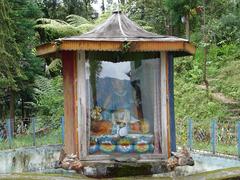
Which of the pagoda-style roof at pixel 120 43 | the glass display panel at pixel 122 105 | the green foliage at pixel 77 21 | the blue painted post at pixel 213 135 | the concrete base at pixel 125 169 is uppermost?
the green foliage at pixel 77 21

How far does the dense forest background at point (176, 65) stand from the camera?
43.8 ft

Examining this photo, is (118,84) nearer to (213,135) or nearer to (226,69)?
(213,135)

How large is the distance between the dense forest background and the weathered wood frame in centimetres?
515

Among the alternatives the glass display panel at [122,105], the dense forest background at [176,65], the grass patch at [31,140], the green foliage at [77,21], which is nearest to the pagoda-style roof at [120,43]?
the glass display panel at [122,105]

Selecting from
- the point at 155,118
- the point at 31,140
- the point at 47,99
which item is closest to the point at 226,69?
the point at 47,99

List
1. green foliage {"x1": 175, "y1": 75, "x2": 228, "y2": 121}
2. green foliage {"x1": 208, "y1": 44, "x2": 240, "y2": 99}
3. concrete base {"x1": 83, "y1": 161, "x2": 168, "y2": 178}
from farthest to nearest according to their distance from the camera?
green foliage {"x1": 208, "y1": 44, "x2": 240, "y2": 99}
green foliage {"x1": 175, "y1": 75, "x2": 228, "y2": 121}
concrete base {"x1": 83, "y1": 161, "x2": 168, "y2": 178}

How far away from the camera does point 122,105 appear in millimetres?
6867

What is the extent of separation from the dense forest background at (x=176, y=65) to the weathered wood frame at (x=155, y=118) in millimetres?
5148

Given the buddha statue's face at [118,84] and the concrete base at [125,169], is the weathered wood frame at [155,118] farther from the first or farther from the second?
the buddha statue's face at [118,84]

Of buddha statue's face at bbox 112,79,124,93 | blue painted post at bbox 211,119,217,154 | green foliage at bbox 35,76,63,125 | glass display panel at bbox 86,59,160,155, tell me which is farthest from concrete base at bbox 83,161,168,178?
green foliage at bbox 35,76,63,125

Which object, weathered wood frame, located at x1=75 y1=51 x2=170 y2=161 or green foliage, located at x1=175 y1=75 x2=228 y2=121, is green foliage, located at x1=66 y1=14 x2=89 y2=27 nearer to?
green foliage, located at x1=175 y1=75 x2=228 y2=121

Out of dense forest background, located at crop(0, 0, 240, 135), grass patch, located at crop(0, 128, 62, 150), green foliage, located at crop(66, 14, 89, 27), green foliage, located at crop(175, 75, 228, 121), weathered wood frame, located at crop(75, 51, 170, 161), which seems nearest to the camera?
weathered wood frame, located at crop(75, 51, 170, 161)

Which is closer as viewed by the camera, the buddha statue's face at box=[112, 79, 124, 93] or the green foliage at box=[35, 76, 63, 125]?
the buddha statue's face at box=[112, 79, 124, 93]

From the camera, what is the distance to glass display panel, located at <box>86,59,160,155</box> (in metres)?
6.71
